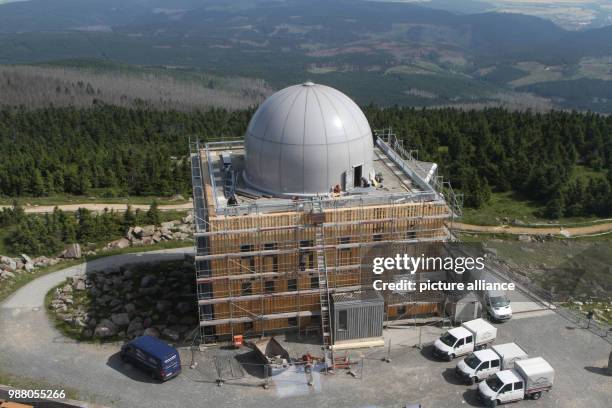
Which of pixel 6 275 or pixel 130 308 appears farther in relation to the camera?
pixel 6 275

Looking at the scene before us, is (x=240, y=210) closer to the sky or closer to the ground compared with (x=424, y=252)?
closer to the sky

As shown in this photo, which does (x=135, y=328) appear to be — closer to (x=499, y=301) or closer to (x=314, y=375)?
(x=314, y=375)

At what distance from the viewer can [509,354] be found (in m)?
24.5

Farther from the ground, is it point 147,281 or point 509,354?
point 509,354

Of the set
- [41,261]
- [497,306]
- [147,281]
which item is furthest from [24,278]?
[497,306]

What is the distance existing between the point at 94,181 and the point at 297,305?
34.9m

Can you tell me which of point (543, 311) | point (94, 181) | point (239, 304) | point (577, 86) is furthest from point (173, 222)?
point (577, 86)

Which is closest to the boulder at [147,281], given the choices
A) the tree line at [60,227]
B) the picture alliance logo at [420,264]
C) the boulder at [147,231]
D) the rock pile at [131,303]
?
the rock pile at [131,303]

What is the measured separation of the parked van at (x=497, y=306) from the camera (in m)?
28.7

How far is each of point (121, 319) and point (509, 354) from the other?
19.4m

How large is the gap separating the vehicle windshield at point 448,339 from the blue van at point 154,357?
482 inches

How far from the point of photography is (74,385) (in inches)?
947

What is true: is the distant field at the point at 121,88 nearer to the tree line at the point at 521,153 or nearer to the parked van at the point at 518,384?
the tree line at the point at 521,153

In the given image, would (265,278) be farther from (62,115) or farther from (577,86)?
(577,86)
